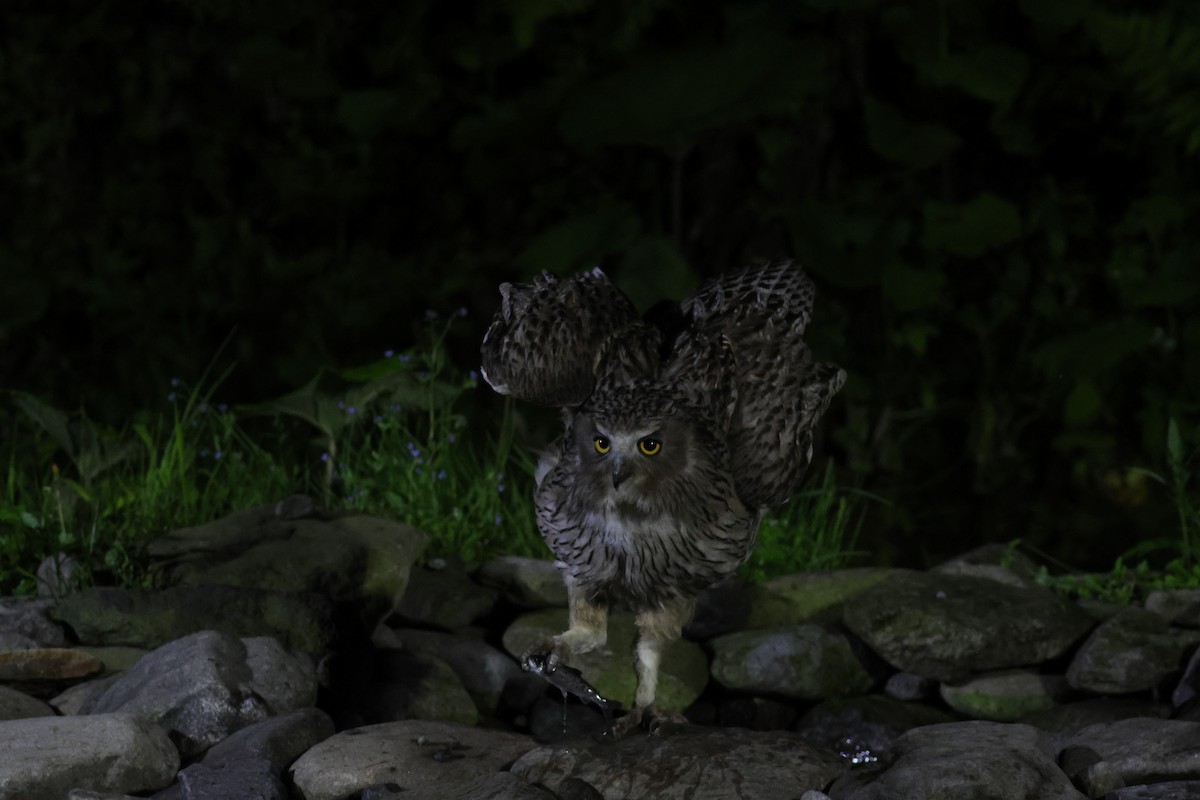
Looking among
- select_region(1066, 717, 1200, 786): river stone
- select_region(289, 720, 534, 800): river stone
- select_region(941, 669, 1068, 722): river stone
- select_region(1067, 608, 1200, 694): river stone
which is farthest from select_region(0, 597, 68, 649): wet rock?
select_region(1067, 608, 1200, 694): river stone

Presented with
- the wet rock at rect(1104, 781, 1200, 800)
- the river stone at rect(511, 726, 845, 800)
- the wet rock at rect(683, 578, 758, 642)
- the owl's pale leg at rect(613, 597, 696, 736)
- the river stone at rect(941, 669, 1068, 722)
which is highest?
the owl's pale leg at rect(613, 597, 696, 736)

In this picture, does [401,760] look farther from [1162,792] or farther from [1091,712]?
[1091,712]

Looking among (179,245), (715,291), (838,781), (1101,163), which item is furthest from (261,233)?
(838,781)

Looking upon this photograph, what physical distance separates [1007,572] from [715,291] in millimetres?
1813

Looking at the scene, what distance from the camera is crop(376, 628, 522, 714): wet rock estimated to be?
4438mm

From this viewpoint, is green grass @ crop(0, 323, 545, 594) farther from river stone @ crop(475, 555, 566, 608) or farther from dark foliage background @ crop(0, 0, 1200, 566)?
dark foliage background @ crop(0, 0, 1200, 566)

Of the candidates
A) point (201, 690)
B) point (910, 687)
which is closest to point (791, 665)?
point (910, 687)

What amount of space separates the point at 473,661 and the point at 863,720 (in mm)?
1115

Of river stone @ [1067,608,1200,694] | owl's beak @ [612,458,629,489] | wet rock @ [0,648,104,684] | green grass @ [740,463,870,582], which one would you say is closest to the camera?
A: owl's beak @ [612,458,629,489]

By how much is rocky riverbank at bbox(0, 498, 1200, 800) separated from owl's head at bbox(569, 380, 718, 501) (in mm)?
654

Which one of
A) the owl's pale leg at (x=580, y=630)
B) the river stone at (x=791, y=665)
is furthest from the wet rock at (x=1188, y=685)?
the owl's pale leg at (x=580, y=630)

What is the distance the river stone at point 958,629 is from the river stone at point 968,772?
0.88m

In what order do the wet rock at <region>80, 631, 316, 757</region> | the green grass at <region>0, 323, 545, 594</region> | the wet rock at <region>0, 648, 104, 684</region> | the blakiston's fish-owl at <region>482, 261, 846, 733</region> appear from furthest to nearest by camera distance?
the green grass at <region>0, 323, 545, 594</region>, the wet rock at <region>0, 648, 104, 684</region>, the wet rock at <region>80, 631, 316, 757</region>, the blakiston's fish-owl at <region>482, 261, 846, 733</region>

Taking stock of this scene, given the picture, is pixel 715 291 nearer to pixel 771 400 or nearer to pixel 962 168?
pixel 771 400
